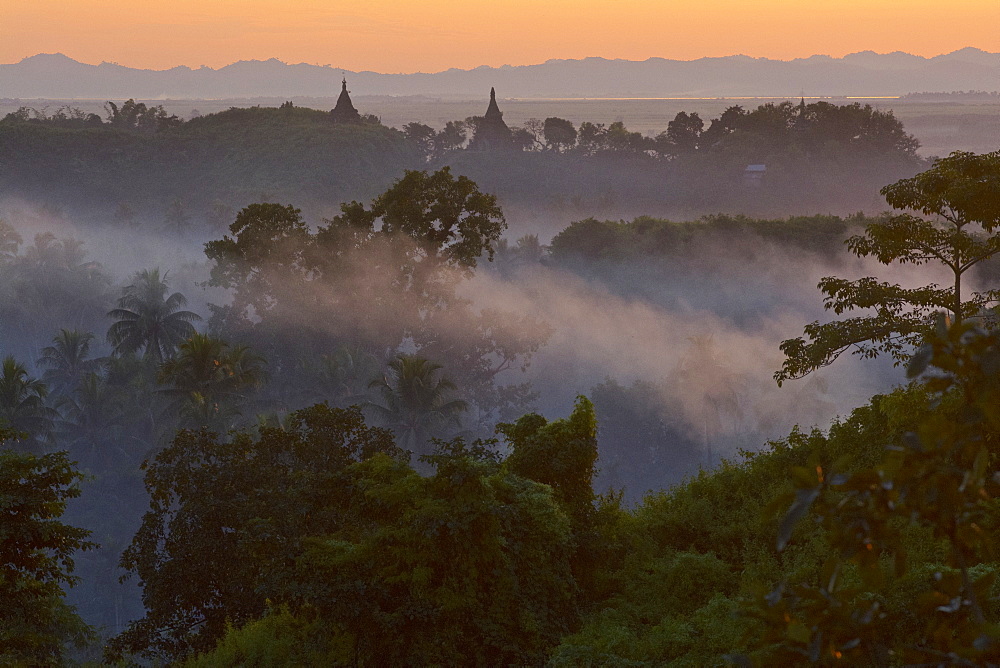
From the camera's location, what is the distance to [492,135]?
4535 inches

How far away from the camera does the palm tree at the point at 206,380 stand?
29.0 metres

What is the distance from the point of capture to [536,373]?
50062 millimetres

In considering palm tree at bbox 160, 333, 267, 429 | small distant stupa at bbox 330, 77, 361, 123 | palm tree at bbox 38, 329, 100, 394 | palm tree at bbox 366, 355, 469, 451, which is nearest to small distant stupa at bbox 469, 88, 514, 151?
small distant stupa at bbox 330, 77, 361, 123

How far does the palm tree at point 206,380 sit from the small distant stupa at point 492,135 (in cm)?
8823

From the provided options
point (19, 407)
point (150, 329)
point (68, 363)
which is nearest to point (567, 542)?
point (19, 407)

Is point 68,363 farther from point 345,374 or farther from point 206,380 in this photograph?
point 206,380

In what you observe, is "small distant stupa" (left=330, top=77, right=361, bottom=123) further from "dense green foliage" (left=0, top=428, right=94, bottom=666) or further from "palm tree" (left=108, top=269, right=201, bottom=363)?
"dense green foliage" (left=0, top=428, right=94, bottom=666)

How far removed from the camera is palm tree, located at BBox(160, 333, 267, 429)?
95.1 ft

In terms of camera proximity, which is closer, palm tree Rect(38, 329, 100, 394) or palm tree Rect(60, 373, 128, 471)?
palm tree Rect(60, 373, 128, 471)

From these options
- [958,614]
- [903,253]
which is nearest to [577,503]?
[903,253]

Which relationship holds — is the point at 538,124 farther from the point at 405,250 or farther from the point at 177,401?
the point at 177,401

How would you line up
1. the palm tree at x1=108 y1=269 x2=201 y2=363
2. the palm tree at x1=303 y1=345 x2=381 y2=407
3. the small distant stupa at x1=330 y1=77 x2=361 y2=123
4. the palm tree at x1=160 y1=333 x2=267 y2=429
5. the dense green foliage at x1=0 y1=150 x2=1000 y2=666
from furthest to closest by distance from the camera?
the small distant stupa at x1=330 y1=77 x2=361 y2=123
the palm tree at x1=303 y1=345 x2=381 y2=407
the palm tree at x1=108 y1=269 x2=201 y2=363
the palm tree at x1=160 y1=333 x2=267 y2=429
the dense green foliage at x1=0 y1=150 x2=1000 y2=666

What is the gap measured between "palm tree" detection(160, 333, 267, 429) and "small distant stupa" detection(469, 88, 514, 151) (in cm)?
8823

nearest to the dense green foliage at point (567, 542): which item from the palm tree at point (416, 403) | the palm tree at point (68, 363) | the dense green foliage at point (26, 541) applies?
the dense green foliage at point (26, 541)
